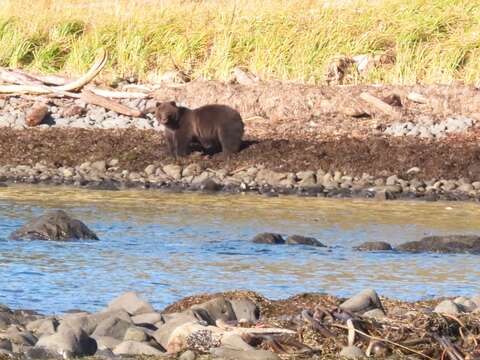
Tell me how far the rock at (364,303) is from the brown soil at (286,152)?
871 cm

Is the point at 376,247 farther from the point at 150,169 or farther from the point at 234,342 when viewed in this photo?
the point at 150,169

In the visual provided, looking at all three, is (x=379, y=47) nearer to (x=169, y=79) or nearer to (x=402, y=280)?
(x=169, y=79)

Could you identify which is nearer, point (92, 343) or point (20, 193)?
point (92, 343)

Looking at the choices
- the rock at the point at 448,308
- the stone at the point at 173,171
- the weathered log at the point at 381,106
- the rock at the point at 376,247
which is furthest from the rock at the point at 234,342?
the weathered log at the point at 381,106

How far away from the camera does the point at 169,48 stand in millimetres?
22953

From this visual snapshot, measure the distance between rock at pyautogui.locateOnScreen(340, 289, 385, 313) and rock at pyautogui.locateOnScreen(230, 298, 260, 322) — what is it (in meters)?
0.54

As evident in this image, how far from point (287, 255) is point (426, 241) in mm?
1409

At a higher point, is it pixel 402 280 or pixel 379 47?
pixel 379 47

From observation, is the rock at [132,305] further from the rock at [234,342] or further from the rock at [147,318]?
the rock at [234,342]

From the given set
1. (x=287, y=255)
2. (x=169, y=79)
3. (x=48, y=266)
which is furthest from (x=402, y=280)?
(x=169, y=79)

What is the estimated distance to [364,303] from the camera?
8031 millimetres

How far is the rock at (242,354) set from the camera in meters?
6.57

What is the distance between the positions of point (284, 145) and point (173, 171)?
1.67 meters

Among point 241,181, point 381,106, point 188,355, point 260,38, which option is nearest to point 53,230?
point 241,181
